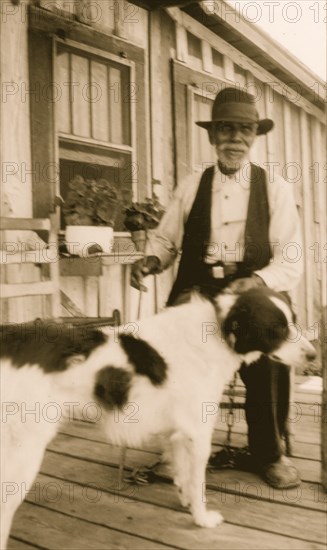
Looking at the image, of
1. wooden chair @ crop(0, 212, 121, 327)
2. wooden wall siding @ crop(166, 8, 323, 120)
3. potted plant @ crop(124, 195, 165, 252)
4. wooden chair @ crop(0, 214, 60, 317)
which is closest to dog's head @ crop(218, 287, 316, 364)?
wooden chair @ crop(0, 212, 121, 327)

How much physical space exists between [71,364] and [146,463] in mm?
1221

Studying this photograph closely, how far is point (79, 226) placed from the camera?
360 centimetres

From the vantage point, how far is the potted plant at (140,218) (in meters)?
3.96

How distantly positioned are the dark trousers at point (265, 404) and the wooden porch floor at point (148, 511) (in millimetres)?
163

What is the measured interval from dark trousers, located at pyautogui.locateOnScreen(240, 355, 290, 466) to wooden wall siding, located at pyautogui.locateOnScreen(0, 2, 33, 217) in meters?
1.95

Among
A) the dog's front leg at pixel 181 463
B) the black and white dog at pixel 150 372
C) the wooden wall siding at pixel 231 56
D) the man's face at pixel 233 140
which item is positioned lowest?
the dog's front leg at pixel 181 463

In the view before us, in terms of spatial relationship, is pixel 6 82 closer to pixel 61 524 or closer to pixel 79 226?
pixel 79 226

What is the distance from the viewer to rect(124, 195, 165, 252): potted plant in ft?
13.0

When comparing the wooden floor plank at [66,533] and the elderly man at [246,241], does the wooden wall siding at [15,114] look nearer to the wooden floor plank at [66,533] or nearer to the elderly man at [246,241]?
the elderly man at [246,241]

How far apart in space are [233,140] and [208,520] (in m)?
1.95

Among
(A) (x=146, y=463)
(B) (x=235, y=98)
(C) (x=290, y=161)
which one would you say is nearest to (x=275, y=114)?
(C) (x=290, y=161)

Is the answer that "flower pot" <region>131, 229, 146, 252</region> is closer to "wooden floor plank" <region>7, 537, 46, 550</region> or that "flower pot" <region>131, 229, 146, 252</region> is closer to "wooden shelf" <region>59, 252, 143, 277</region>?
"wooden shelf" <region>59, 252, 143, 277</region>

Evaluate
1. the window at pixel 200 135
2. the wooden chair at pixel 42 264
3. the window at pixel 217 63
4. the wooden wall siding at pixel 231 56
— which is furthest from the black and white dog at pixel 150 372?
the window at pixel 217 63

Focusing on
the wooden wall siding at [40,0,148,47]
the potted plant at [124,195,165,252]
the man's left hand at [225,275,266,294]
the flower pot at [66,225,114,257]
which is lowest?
the man's left hand at [225,275,266,294]
